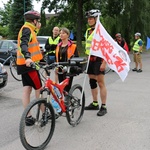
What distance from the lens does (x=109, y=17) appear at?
27062 mm

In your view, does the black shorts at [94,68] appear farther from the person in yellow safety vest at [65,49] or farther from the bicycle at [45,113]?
the bicycle at [45,113]

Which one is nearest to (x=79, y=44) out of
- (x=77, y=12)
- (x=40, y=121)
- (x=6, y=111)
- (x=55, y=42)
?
(x=77, y=12)

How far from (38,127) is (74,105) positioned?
1.06 metres

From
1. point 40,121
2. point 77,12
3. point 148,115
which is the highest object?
point 77,12

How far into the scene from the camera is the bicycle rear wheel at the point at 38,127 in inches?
154

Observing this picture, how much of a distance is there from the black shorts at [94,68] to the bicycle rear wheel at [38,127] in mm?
1691

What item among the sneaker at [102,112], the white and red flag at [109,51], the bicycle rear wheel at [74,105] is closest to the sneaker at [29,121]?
the bicycle rear wheel at [74,105]

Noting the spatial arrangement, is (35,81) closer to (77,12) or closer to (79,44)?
(79,44)

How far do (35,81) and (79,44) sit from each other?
19.9 metres

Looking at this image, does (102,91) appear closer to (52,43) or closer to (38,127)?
(38,127)

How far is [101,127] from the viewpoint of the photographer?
5164 millimetres

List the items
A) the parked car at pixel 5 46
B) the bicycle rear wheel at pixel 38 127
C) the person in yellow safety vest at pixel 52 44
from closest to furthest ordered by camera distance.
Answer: the bicycle rear wheel at pixel 38 127, the person in yellow safety vest at pixel 52 44, the parked car at pixel 5 46

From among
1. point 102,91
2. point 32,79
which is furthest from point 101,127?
point 32,79

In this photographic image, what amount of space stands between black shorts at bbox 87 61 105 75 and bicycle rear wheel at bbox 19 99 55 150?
1.69 metres
